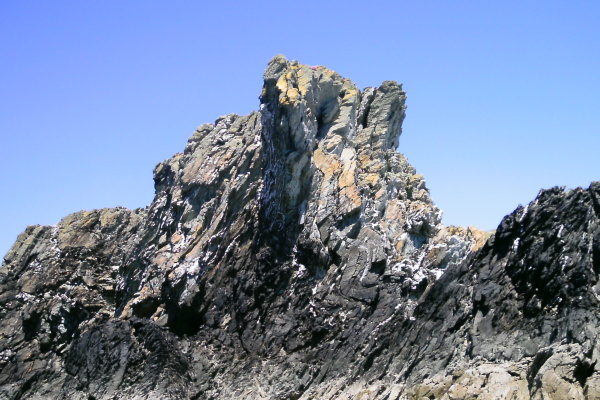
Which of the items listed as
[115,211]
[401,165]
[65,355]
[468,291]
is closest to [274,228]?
[401,165]

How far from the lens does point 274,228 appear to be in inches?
2261

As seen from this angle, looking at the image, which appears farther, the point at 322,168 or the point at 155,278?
→ the point at 155,278

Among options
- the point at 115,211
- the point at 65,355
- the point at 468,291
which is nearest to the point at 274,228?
the point at 468,291

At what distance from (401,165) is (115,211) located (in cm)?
3219

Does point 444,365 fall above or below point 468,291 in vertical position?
below

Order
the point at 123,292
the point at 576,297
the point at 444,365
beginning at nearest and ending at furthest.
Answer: the point at 576,297
the point at 444,365
the point at 123,292

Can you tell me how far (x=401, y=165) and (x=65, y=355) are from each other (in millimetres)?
31138

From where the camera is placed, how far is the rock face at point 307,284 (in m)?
40.9

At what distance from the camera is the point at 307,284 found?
178ft

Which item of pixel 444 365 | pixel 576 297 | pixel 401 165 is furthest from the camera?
pixel 401 165

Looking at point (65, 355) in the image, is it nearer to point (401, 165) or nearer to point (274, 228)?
point (274, 228)

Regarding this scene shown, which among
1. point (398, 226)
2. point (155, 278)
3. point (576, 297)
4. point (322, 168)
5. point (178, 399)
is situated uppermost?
point (322, 168)

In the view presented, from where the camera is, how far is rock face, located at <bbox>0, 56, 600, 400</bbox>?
4094 centimetres

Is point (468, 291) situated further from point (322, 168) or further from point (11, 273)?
point (11, 273)
